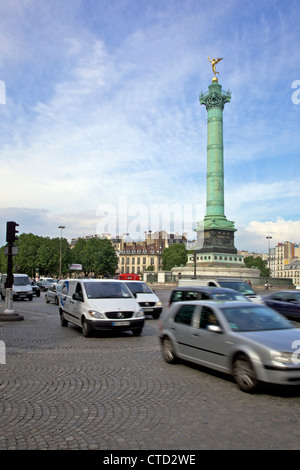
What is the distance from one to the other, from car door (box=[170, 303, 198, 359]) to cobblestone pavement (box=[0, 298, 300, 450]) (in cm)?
40

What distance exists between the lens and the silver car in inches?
245

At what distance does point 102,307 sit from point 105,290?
114cm

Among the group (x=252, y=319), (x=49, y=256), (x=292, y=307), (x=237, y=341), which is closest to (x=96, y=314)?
(x=252, y=319)

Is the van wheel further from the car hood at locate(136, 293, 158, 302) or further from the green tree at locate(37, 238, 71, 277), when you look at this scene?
the green tree at locate(37, 238, 71, 277)

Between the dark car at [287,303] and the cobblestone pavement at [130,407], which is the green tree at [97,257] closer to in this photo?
the dark car at [287,303]

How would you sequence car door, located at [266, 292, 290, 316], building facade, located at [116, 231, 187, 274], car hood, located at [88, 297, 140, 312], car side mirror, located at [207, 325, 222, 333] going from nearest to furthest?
1. car side mirror, located at [207, 325, 222, 333]
2. car hood, located at [88, 297, 140, 312]
3. car door, located at [266, 292, 290, 316]
4. building facade, located at [116, 231, 187, 274]

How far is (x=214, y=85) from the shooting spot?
68500mm

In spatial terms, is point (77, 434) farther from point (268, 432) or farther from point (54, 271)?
point (54, 271)

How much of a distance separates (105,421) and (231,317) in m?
3.12

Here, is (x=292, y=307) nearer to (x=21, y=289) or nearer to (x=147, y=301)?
(x=147, y=301)

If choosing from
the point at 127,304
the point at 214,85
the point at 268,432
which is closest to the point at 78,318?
the point at 127,304

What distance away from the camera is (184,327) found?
325 inches

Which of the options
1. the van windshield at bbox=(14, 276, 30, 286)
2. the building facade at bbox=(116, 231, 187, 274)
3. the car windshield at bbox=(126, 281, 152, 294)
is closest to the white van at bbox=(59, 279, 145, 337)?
the car windshield at bbox=(126, 281, 152, 294)

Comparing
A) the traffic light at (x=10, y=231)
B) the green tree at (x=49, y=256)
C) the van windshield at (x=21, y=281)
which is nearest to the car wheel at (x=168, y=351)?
the traffic light at (x=10, y=231)
